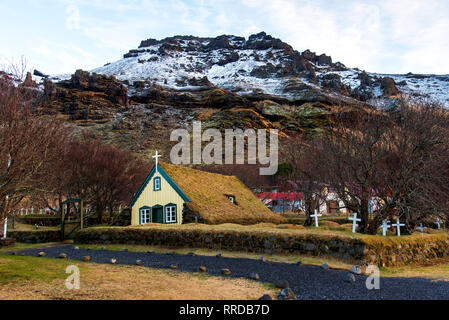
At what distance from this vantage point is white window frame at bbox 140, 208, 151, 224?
1165 inches

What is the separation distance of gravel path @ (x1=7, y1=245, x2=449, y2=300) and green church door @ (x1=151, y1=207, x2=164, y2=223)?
12.3 m

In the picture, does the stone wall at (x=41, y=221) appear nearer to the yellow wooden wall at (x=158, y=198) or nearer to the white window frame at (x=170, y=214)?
the yellow wooden wall at (x=158, y=198)

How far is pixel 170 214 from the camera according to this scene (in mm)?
27984

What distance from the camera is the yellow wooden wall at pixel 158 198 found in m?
27.6

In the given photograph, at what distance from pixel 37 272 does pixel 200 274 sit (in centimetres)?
518

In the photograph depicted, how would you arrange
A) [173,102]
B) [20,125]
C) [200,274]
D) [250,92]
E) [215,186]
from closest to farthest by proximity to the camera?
[200,274], [20,125], [215,186], [173,102], [250,92]

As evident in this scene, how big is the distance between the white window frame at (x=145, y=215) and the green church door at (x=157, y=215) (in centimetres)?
41

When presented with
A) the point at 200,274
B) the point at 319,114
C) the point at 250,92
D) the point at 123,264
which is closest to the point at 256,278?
the point at 200,274

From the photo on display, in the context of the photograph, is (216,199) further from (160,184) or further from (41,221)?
(41,221)

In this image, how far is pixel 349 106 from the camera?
2470 cm

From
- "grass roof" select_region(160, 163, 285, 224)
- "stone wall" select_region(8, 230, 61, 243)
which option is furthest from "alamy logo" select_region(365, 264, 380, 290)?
"stone wall" select_region(8, 230, 61, 243)

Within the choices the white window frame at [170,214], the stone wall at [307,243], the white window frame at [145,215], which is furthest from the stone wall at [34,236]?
the white window frame at [170,214]

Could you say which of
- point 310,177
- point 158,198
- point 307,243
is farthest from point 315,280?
point 158,198
